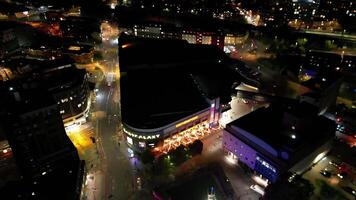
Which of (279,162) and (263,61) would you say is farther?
(263,61)

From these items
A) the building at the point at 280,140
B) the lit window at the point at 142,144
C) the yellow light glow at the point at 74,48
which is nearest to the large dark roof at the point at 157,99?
the lit window at the point at 142,144

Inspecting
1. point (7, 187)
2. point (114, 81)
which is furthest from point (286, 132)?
point (114, 81)

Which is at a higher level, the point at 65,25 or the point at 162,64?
the point at 65,25

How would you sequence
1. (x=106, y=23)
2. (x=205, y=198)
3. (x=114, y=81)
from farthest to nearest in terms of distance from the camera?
(x=106, y=23) → (x=114, y=81) → (x=205, y=198)

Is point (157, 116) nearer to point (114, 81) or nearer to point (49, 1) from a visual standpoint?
point (114, 81)

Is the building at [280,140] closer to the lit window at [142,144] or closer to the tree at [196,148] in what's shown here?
the tree at [196,148]

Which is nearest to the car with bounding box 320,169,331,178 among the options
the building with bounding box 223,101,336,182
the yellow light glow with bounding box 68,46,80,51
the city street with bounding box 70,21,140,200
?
the building with bounding box 223,101,336,182
